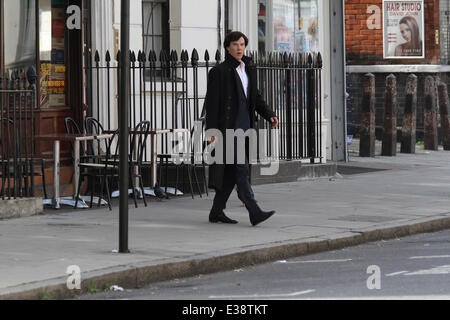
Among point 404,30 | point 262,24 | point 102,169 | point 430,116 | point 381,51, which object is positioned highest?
point 404,30

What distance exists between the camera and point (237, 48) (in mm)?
11656

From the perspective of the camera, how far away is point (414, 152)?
23000mm

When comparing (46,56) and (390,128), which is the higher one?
(46,56)

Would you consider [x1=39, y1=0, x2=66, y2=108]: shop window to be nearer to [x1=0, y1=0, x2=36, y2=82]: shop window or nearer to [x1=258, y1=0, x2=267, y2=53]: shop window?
[x1=0, y1=0, x2=36, y2=82]: shop window

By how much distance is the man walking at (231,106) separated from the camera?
11609 mm

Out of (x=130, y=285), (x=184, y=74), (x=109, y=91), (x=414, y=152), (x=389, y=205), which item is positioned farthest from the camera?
(x=414, y=152)

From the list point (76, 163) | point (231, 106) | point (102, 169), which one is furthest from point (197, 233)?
point (76, 163)

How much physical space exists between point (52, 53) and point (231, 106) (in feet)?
13.4

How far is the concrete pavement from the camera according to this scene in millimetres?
8695

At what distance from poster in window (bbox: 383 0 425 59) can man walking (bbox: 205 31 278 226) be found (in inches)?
670

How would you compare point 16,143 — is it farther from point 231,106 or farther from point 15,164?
point 231,106
